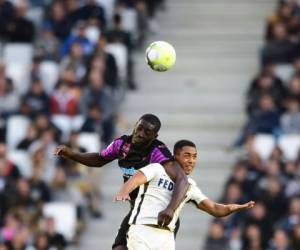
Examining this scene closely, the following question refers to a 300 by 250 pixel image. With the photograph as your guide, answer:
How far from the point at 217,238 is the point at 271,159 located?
138 centimetres

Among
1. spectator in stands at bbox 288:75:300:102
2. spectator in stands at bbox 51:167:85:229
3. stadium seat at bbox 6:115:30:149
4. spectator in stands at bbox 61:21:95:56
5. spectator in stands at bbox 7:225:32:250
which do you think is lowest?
spectator in stands at bbox 7:225:32:250

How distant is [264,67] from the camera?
21500 millimetres

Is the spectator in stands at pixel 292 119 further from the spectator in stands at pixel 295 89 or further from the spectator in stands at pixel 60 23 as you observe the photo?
the spectator in stands at pixel 60 23

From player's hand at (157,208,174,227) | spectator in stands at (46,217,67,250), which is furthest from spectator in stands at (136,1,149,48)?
player's hand at (157,208,174,227)

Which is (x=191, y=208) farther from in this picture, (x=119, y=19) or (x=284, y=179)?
(x=119, y=19)

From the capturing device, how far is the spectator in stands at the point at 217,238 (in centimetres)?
1880

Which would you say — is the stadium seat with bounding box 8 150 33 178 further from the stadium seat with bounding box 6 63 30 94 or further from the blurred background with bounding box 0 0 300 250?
the stadium seat with bounding box 6 63 30 94

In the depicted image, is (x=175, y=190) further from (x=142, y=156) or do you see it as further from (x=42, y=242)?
(x=42, y=242)

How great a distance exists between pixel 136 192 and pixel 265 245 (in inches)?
251

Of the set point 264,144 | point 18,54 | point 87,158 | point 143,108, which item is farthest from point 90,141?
point 87,158

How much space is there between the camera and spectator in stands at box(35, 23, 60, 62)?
22312mm

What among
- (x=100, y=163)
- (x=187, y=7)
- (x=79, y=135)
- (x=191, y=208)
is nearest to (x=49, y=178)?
(x=79, y=135)

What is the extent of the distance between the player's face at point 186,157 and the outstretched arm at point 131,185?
44 centimetres

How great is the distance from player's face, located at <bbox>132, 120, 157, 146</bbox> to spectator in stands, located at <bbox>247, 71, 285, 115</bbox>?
8223 millimetres
